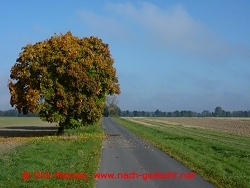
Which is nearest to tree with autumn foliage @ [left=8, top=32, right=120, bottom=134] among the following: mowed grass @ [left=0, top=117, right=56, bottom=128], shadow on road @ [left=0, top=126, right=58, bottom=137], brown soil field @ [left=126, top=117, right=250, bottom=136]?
shadow on road @ [left=0, top=126, right=58, bottom=137]

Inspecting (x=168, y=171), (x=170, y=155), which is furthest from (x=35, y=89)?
(x=168, y=171)

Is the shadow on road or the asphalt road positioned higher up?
the shadow on road

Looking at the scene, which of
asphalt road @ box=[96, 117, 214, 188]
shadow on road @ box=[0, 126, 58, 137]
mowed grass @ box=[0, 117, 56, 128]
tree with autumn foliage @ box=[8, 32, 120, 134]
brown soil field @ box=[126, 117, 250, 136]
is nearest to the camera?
asphalt road @ box=[96, 117, 214, 188]

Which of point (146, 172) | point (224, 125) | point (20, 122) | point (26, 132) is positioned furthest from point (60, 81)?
point (20, 122)

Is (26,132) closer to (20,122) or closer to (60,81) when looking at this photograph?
(60,81)

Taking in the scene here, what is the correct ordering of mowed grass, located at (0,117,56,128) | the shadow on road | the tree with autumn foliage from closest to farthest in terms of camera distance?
the tree with autumn foliage → the shadow on road → mowed grass, located at (0,117,56,128)

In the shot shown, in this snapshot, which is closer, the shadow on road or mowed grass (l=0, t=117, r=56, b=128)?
the shadow on road

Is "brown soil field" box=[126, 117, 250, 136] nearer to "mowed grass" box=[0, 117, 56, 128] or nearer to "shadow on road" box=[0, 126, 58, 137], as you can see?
"shadow on road" box=[0, 126, 58, 137]

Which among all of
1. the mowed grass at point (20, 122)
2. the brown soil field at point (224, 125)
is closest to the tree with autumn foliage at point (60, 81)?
the brown soil field at point (224, 125)

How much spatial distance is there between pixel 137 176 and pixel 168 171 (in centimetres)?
168

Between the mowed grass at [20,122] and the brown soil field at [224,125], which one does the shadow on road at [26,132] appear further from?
the mowed grass at [20,122]

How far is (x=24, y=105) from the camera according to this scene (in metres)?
36.0

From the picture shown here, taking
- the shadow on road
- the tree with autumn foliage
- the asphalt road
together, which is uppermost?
the tree with autumn foliage

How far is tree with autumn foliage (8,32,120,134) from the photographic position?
3456cm
